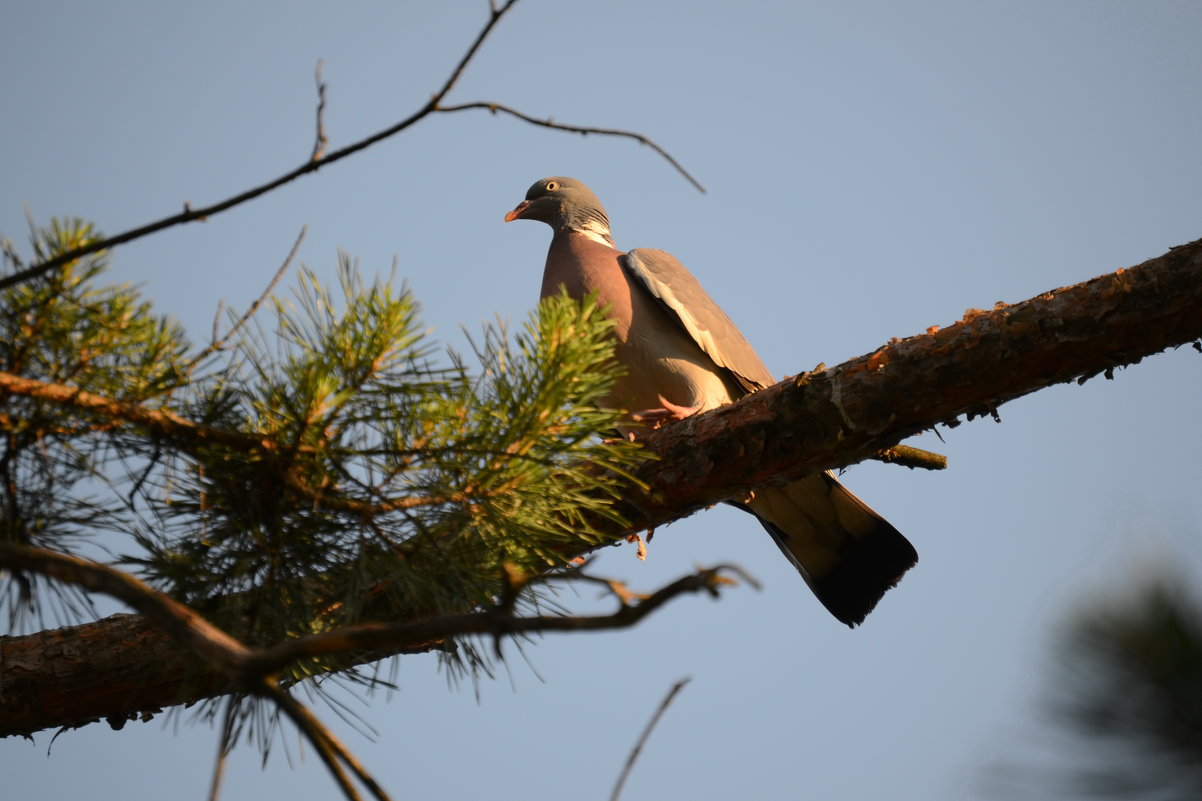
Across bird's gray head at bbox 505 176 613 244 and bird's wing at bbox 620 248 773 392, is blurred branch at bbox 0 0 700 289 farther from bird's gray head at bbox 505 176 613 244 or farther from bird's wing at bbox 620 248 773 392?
bird's gray head at bbox 505 176 613 244

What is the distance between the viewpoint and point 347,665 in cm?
249

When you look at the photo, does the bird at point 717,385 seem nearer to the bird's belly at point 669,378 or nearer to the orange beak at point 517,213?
the bird's belly at point 669,378

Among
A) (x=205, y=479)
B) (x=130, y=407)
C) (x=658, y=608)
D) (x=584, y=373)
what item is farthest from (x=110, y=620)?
(x=658, y=608)

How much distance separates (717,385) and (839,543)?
2.56 feet

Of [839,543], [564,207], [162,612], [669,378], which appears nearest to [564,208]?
[564,207]

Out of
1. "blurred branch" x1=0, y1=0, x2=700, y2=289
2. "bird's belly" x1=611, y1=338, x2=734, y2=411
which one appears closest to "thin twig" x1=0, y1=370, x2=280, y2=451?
"blurred branch" x1=0, y1=0, x2=700, y2=289

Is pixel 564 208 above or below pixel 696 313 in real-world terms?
above

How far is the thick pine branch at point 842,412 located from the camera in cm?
261

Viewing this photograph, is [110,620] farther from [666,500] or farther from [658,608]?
[658,608]

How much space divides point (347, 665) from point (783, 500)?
201 cm

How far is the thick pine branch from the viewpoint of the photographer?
103 inches

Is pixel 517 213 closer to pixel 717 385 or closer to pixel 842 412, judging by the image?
pixel 717 385

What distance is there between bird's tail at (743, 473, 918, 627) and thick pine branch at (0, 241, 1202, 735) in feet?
3.23

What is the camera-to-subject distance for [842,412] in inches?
112
